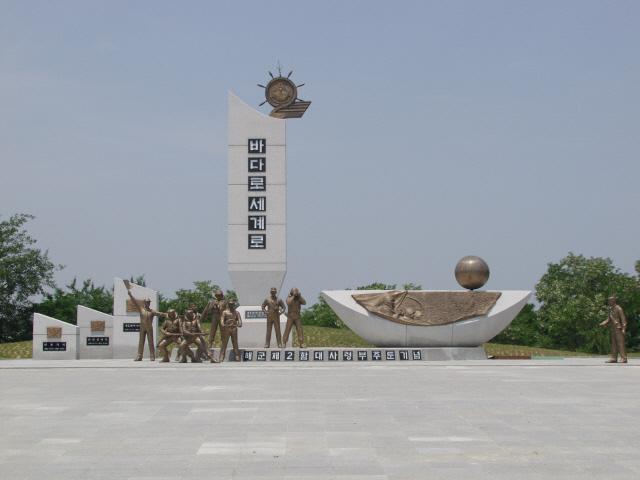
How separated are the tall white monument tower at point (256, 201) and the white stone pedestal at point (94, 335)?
15.2 ft

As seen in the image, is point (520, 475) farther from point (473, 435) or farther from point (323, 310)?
point (323, 310)

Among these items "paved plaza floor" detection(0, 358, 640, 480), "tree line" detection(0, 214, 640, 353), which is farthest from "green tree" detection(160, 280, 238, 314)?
"paved plaza floor" detection(0, 358, 640, 480)

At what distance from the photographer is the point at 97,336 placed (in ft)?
84.0

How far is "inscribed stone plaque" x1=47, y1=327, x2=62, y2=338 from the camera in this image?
2536 centimetres

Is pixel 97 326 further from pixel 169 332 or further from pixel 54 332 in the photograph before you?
pixel 169 332

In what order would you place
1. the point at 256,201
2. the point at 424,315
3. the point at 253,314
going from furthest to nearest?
the point at 256,201 → the point at 253,314 → the point at 424,315

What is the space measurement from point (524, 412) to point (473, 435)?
2047mm

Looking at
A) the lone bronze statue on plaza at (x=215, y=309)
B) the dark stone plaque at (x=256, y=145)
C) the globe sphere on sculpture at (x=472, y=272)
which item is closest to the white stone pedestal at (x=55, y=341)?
the lone bronze statue on plaza at (x=215, y=309)

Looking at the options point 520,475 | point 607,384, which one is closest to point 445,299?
point 607,384

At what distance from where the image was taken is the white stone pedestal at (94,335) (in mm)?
25562

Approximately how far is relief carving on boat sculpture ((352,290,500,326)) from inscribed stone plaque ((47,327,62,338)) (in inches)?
369

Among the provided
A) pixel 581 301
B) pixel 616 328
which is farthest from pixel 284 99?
pixel 581 301

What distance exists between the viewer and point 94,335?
25.6m

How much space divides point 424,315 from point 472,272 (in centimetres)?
199
